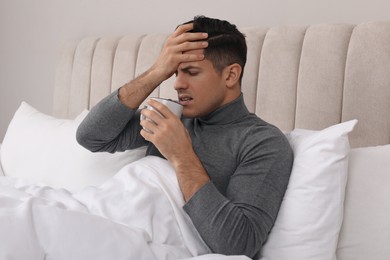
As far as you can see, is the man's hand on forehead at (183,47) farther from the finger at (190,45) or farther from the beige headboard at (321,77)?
the beige headboard at (321,77)

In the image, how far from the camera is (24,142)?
1.99 meters

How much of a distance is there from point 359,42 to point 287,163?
477mm

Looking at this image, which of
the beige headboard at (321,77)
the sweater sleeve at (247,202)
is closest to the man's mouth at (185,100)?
the sweater sleeve at (247,202)

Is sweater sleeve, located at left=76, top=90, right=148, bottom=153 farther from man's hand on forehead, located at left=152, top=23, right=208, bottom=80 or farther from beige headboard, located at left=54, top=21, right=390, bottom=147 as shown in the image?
beige headboard, located at left=54, top=21, right=390, bottom=147

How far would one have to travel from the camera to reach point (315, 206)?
1.23 meters

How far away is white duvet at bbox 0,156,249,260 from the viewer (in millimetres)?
1036

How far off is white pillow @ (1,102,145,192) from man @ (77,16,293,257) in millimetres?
117

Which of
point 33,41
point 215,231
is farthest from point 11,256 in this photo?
point 33,41

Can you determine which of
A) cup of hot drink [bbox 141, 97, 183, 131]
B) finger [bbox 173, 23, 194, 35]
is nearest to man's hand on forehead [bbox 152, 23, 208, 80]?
finger [bbox 173, 23, 194, 35]

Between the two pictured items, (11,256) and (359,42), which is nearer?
(11,256)

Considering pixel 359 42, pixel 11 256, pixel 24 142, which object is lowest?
pixel 24 142

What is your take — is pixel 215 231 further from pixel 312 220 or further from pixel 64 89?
pixel 64 89

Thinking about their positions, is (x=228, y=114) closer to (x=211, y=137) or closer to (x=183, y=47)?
(x=211, y=137)

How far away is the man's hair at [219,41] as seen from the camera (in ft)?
4.81
